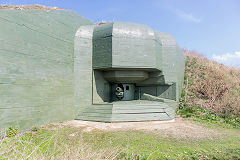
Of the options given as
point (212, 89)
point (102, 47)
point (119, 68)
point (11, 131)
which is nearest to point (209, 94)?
point (212, 89)

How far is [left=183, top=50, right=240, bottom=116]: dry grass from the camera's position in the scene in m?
13.1

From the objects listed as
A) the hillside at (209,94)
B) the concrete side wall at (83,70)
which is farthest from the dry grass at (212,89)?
the concrete side wall at (83,70)

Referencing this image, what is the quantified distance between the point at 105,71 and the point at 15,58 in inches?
270

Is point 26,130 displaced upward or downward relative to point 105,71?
downward

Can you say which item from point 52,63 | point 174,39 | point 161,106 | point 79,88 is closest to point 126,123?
point 161,106

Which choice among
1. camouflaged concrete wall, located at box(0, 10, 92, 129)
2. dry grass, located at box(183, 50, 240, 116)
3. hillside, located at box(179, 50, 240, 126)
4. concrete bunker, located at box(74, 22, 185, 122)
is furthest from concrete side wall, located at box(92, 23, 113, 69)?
dry grass, located at box(183, 50, 240, 116)

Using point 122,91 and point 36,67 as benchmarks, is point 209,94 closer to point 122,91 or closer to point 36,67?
point 122,91

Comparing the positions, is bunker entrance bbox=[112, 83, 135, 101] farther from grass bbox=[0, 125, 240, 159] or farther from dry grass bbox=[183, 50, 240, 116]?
grass bbox=[0, 125, 240, 159]

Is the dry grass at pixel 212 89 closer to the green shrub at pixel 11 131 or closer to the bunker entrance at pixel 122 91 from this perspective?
the bunker entrance at pixel 122 91

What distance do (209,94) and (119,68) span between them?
30.4 feet

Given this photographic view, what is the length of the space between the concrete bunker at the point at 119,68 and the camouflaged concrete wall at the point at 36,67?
37.1 inches

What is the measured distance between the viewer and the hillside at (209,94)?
12.7 metres

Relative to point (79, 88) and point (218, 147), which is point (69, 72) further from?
point (218, 147)

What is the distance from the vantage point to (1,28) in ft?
25.4
